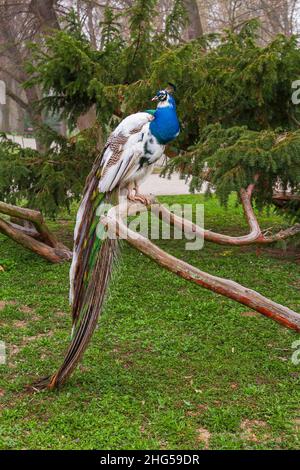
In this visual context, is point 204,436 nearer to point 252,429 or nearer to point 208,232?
point 252,429

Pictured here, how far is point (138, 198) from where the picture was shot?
3695mm

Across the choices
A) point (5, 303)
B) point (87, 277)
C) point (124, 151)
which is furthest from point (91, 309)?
point (5, 303)

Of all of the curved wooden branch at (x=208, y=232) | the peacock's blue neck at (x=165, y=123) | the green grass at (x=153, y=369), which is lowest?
the green grass at (x=153, y=369)

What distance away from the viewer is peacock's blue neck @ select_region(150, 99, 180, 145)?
11.1 feet

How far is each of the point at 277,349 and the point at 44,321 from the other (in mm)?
1879

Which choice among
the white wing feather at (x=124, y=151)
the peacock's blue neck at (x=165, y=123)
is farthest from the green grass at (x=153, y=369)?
the peacock's blue neck at (x=165, y=123)

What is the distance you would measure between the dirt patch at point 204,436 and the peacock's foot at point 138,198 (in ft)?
4.52

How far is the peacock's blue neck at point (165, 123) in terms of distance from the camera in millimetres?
3391

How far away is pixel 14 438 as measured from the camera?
9.94ft

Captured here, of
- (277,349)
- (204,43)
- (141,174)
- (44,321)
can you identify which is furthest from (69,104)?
(277,349)

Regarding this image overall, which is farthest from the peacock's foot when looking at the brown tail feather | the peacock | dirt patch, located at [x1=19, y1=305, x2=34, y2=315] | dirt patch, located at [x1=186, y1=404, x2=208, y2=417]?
dirt patch, located at [x1=19, y1=305, x2=34, y2=315]

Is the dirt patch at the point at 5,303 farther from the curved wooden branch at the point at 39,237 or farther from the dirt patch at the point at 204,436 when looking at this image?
the dirt patch at the point at 204,436

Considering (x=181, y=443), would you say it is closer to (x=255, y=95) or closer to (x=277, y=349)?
(x=277, y=349)

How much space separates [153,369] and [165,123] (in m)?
1.60
